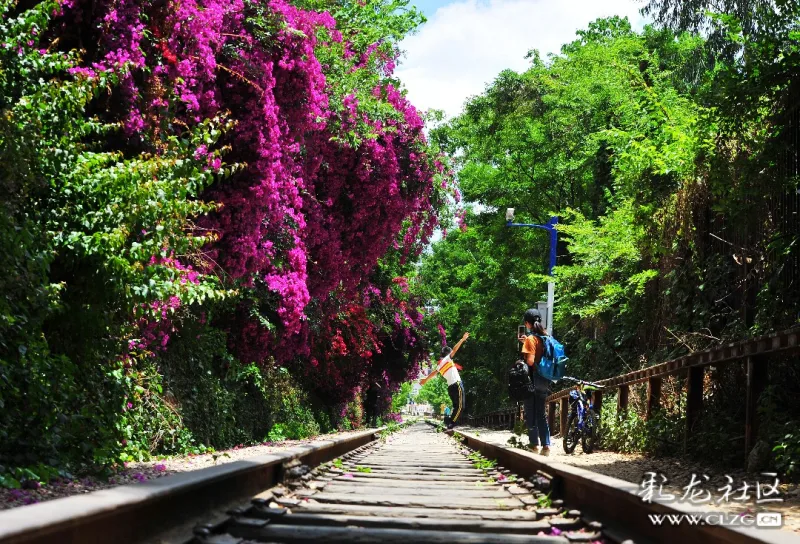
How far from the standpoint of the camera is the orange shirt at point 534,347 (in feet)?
37.0

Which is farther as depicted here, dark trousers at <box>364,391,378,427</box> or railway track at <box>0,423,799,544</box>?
dark trousers at <box>364,391,378,427</box>

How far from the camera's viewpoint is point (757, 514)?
18.4ft

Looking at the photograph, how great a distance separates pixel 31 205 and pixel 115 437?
2.37 meters

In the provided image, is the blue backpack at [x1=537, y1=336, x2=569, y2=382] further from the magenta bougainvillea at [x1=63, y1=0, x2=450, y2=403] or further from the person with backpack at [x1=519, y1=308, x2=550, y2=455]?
the magenta bougainvillea at [x1=63, y1=0, x2=450, y2=403]

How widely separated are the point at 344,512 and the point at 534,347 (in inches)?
220

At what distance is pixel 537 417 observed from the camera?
12008 millimetres

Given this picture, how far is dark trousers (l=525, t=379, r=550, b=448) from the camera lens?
11.6 m

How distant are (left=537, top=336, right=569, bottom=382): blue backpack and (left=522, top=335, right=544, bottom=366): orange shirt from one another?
0.18 ft

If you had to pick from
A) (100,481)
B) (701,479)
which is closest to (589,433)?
(701,479)

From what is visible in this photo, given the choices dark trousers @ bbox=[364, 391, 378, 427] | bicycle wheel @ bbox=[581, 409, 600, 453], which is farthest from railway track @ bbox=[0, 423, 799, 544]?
dark trousers @ bbox=[364, 391, 378, 427]

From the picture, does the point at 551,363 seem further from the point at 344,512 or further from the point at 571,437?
the point at 344,512

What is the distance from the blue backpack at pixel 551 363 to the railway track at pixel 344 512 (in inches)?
91.0

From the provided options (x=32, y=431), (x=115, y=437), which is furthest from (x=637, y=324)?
(x=32, y=431)

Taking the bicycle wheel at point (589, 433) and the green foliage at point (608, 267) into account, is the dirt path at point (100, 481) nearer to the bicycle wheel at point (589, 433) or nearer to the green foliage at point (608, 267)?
the bicycle wheel at point (589, 433)
